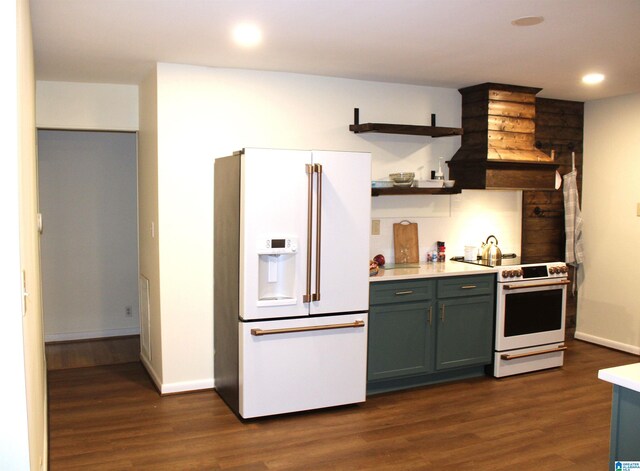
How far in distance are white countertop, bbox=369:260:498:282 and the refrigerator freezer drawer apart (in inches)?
17.3

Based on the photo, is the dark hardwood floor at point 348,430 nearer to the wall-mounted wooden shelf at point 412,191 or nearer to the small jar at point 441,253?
the small jar at point 441,253

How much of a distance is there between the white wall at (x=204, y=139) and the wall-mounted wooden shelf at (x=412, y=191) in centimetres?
43

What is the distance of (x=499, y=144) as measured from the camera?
5.18 m

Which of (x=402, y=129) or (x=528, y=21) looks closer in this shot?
(x=528, y=21)

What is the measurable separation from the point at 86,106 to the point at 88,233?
5.20ft

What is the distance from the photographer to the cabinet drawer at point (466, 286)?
15.5ft

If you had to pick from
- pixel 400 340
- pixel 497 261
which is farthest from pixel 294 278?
pixel 497 261

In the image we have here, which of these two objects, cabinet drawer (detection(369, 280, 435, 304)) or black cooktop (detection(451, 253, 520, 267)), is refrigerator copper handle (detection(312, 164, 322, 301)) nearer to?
cabinet drawer (detection(369, 280, 435, 304))

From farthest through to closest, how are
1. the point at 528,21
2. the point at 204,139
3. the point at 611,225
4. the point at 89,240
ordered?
the point at 89,240 → the point at 611,225 → the point at 204,139 → the point at 528,21

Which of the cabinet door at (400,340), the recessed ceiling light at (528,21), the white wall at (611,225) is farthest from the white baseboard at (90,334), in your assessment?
the recessed ceiling light at (528,21)

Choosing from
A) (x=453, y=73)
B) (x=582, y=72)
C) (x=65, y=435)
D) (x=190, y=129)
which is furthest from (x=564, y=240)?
(x=65, y=435)

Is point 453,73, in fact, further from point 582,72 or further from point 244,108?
point 244,108

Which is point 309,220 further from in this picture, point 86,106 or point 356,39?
point 86,106

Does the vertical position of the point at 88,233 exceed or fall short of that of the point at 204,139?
it falls short
